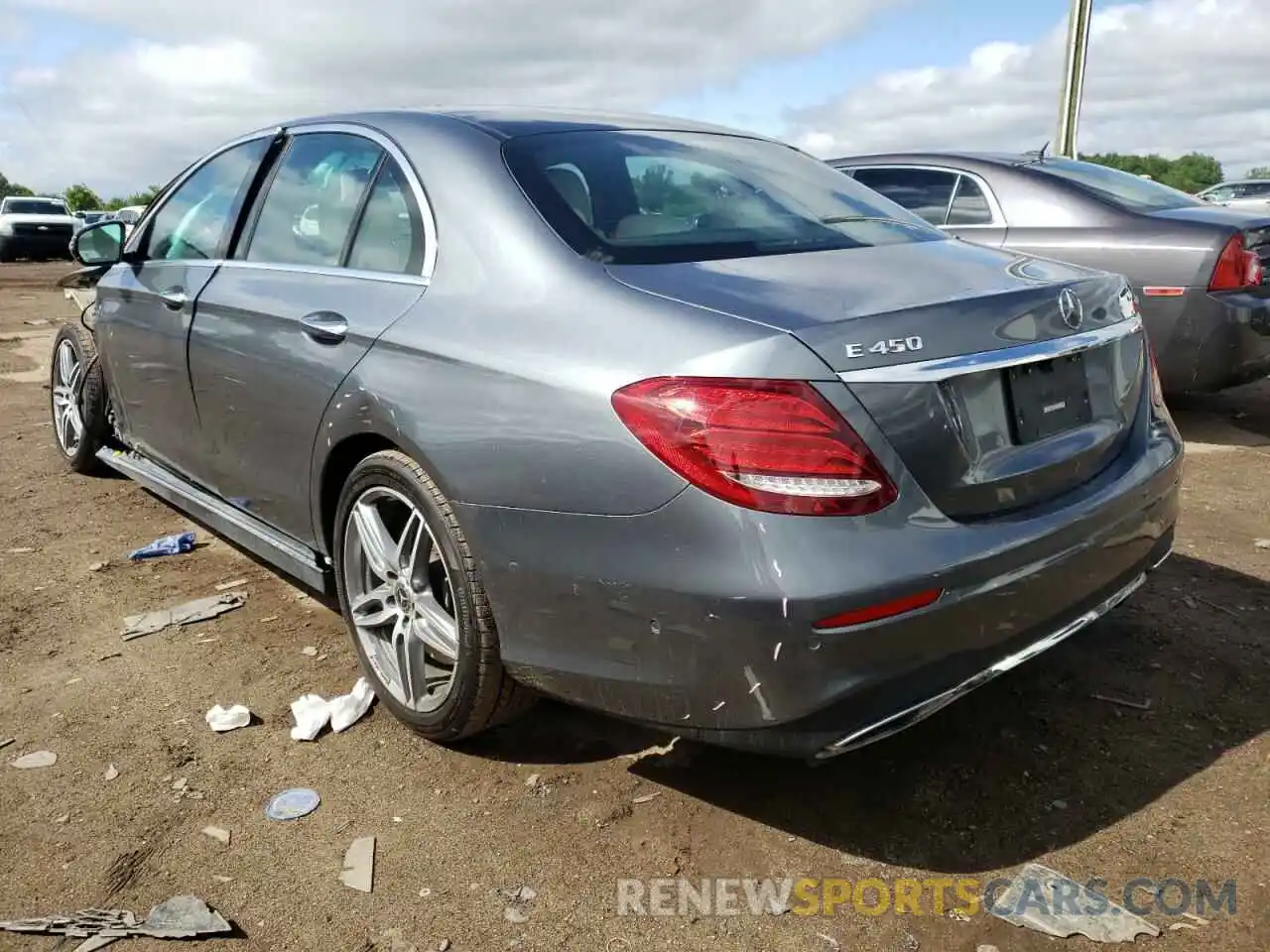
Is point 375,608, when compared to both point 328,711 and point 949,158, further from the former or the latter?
point 949,158

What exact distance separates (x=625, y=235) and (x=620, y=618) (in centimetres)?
93

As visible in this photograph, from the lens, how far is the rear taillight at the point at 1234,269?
18.3 ft

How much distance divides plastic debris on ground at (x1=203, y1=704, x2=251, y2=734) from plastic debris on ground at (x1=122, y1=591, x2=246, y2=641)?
0.74m

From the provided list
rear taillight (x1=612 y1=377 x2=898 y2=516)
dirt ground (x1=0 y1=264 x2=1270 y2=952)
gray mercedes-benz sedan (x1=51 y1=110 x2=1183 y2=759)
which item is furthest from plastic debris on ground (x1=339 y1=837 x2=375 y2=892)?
rear taillight (x1=612 y1=377 x2=898 y2=516)

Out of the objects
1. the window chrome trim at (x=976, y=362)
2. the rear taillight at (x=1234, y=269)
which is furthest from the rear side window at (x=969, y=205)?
the window chrome trim at (x=976, y=362)

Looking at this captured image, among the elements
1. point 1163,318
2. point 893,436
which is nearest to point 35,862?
point 893,436

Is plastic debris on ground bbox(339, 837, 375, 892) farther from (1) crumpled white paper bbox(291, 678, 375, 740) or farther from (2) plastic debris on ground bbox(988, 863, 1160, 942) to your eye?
(2) plastic debris on ground bbox(988, 863, 1160, 942)

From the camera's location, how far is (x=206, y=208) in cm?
396

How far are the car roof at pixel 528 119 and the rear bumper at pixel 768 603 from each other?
118 centimetres

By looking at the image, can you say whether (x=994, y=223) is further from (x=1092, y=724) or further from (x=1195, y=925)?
(x=1195, y=925)

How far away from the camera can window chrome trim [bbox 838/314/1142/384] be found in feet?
6.74

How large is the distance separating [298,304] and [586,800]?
1.62m

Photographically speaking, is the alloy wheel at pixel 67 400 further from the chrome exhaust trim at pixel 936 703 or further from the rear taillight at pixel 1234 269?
the rear taillight at pixel 1234 269

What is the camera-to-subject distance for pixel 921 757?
2.73 metres
